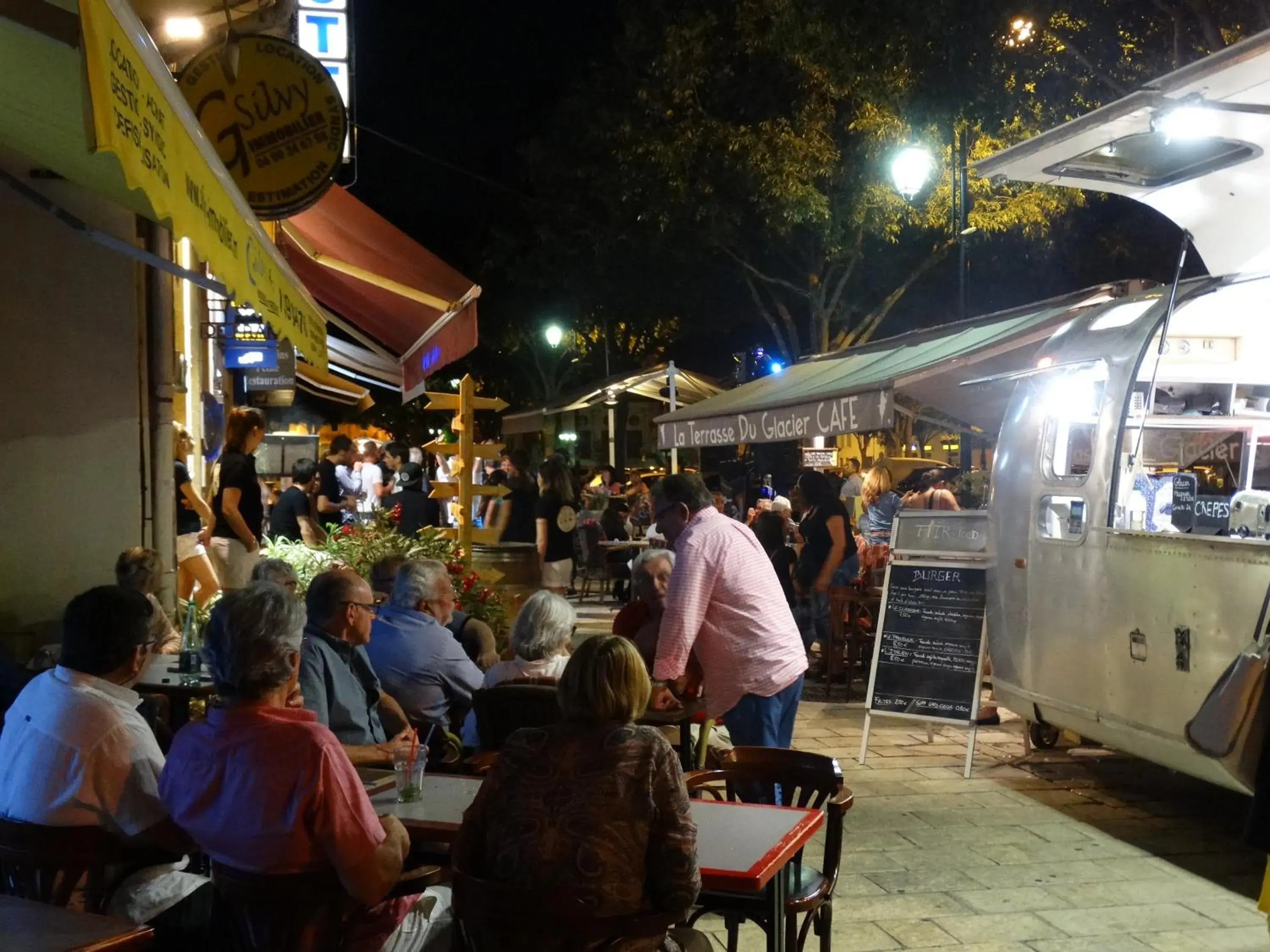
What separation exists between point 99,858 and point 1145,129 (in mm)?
5062

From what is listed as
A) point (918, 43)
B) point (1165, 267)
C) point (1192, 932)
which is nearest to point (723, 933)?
point (1192, 932)

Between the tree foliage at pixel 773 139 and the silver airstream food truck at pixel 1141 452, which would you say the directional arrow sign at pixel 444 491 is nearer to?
the silver airstream food truck at pixel 1141 452

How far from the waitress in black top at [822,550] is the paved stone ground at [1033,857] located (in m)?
2.22

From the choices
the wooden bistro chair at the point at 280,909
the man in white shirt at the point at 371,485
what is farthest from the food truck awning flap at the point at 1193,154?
the man in white shirt at the point at 371,485

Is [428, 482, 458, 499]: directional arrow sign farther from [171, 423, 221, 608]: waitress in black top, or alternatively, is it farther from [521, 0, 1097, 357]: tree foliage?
[521, 0, 1097, 357]: tree foliage

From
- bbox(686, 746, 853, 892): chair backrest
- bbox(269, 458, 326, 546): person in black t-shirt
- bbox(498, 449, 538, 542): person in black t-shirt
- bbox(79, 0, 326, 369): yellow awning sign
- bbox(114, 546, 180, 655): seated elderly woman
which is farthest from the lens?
bbox(498, 449, 538, 542): person in black t-shirt

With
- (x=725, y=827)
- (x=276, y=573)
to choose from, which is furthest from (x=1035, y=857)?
(x=276, y=573)

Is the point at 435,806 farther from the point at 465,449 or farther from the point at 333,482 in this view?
the point at 333,482

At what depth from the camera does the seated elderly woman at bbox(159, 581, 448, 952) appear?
312cm

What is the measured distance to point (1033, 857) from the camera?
6.15 meters

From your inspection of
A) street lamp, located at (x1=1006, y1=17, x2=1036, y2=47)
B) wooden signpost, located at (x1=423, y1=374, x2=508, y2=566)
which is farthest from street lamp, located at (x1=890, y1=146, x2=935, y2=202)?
wooden signpost, located at (x1=423, y1=374, x2=508, y2=566)

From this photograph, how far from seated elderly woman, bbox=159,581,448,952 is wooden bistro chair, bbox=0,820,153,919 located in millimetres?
218

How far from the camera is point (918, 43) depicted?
1638 cm

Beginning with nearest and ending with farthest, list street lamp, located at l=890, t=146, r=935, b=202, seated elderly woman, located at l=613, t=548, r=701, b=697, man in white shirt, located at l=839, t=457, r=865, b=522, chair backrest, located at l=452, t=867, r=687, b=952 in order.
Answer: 1. chair backrest, located at l=452, t=867, r=687, b=952
2. seated elderly woman, located at l=613, t=548, r=701, b=697
3. street lamp, located at l=890, t=146, r=935, b=202
4. man in white shirt, located at l=839, t=457, r=865, b=522
